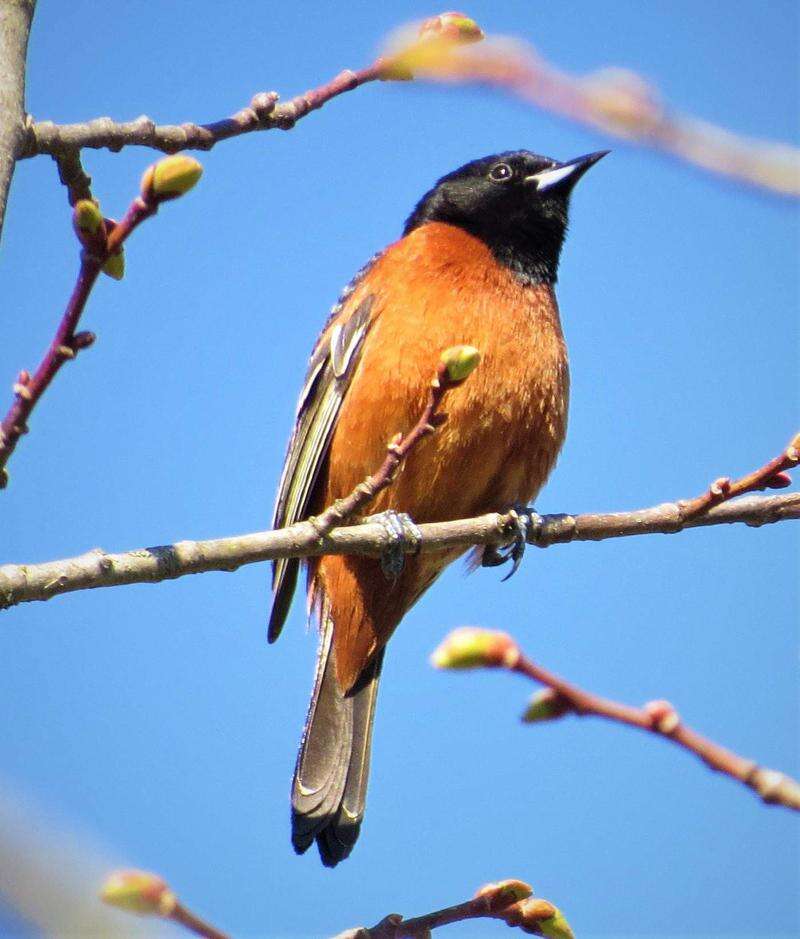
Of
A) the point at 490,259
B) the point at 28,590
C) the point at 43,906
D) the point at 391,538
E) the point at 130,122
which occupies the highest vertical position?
the point at 490,259

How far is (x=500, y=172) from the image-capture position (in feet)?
18.5

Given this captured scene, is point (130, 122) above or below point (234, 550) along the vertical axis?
above

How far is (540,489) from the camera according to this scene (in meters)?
4.71

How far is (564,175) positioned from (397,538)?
262 centimetres

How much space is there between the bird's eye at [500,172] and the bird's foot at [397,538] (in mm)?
2300

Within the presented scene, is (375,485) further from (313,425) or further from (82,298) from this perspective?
(313,425)

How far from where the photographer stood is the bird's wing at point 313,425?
462cm

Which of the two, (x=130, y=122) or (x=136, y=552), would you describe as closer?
(x=136, y=552)

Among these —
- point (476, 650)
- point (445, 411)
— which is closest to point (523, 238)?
point (445, 411)

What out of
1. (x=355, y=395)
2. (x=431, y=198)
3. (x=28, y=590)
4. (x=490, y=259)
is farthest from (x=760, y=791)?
(x=431, y=198)

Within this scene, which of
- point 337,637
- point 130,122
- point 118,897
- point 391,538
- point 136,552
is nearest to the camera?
point 118,897

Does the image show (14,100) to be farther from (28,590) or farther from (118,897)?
(118,897)

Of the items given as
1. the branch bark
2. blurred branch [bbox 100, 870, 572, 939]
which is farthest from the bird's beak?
blurred branch [bbox 100, 870, 572, 939]

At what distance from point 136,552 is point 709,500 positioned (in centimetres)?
151
